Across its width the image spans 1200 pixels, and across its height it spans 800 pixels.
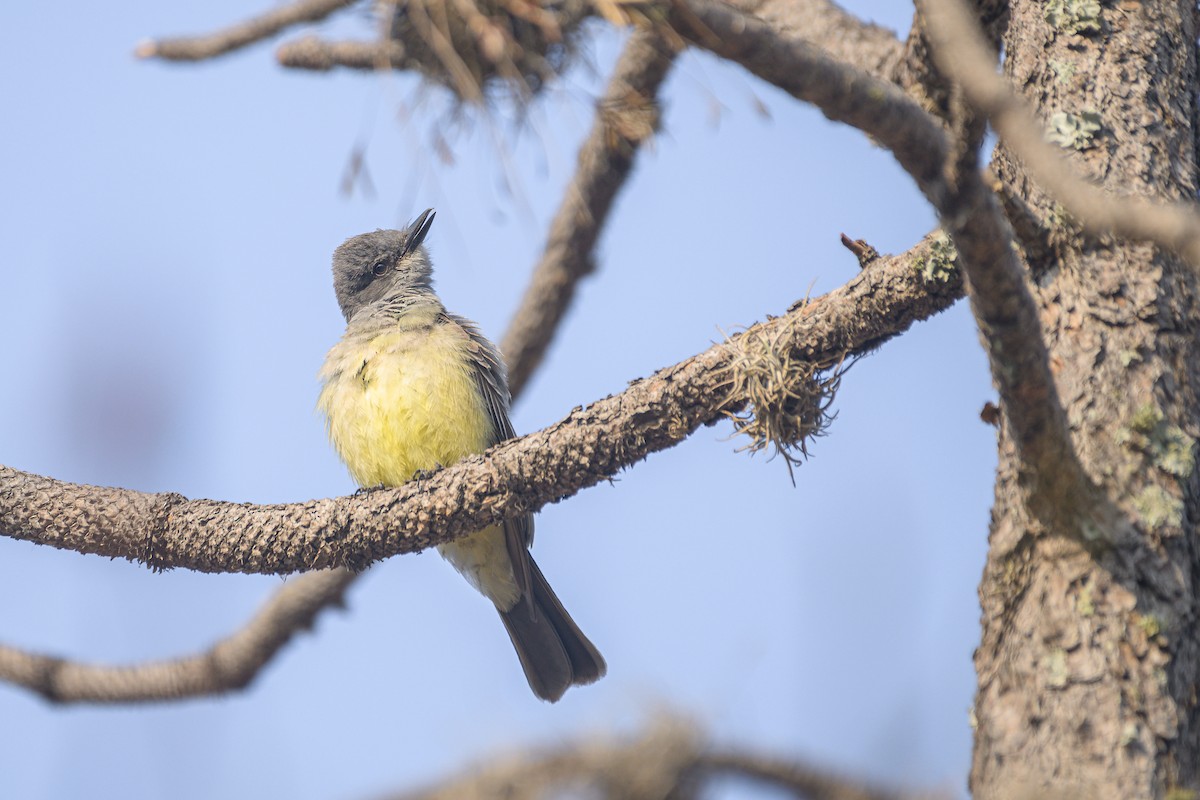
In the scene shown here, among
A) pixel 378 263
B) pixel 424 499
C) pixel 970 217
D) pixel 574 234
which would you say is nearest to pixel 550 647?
pixel 424 499

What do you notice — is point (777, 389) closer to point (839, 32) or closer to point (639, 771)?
point (639, 771)

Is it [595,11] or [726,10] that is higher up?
[726,10]

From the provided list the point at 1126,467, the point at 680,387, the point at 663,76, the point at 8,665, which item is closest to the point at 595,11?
the point at 680,387

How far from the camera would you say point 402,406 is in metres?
5.93

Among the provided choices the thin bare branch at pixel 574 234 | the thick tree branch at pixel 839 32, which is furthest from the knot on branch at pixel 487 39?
the thick tree branch at pixel 839 32

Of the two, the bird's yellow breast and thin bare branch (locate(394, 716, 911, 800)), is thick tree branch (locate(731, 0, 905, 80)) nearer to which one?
the bird's yellow breast

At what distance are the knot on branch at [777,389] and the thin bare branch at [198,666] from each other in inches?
124

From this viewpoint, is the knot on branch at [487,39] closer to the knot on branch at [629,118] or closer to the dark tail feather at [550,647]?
the knot on branch at [629,118]

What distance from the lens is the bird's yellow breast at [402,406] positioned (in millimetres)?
5934

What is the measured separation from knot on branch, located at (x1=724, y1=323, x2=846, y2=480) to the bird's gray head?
3.74 m

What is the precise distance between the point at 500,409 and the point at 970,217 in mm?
4144

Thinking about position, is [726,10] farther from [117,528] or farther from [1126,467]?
[117,528]

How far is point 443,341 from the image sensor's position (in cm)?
631

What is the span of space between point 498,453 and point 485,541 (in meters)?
2.17
